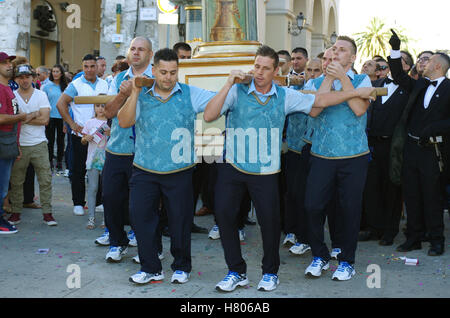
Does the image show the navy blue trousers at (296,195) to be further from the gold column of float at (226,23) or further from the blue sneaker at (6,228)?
the blue sneaker at (6,228)

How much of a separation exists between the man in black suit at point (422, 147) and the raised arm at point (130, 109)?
280 cm

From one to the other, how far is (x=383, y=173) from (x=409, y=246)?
0.85m

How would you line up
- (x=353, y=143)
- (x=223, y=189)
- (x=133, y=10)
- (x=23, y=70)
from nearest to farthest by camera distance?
(x=223, y=189) → (x=353, y=143) → (x=23, y=70) → (x=133, y=10)

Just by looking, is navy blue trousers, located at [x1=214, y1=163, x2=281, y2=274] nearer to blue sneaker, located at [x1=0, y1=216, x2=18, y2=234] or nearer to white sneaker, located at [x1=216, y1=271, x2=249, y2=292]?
white sneaker, located at [x1=216, y1=271, x2=249, y2=292]

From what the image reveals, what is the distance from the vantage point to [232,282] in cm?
488

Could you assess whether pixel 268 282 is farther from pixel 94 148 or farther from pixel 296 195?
pixel 94 148

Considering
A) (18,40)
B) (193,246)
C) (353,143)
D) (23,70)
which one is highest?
(18,40)

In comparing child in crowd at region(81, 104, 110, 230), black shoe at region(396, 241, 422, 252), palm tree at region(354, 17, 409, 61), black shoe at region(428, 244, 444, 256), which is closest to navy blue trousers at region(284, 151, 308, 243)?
black shoe at region(396, 241, 422, 252)

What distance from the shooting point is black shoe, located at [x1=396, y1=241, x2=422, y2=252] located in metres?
6.41

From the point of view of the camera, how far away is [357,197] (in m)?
5.31

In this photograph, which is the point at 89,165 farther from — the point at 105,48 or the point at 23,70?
the point at 105,48

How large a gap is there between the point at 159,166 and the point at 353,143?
1.57 m

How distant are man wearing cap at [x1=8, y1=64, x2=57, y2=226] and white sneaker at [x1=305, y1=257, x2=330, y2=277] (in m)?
3.43
